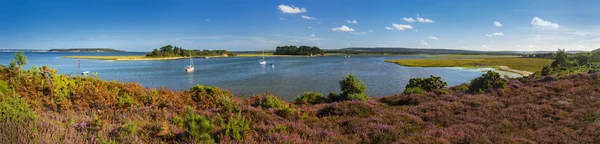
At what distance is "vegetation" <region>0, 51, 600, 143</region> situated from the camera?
591 centimetres

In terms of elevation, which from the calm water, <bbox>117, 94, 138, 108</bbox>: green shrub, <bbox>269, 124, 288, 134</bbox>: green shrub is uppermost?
<bbox>117, 94, 138, 108</bbox>: green shrub

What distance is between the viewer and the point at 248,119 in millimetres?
8656

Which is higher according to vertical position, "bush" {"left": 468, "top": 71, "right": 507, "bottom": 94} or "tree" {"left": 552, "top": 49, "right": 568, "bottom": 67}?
"tree" {"left": 552, "top": 49, "right": 568, "bottom": 67}

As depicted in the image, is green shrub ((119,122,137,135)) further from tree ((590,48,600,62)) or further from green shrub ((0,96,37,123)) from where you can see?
tree ((590,48,600,62))

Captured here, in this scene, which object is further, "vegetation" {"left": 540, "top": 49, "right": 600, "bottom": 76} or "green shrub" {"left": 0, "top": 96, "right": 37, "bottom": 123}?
"vegetation" {"left": 540, "top": 49, "right": 600, "bottom": 76}

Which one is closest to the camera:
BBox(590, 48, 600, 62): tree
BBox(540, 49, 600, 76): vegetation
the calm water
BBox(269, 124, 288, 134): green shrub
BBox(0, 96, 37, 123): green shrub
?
BBox(0, 96, 37, 123): green shrub

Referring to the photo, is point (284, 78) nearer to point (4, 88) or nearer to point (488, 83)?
point (488, 83)

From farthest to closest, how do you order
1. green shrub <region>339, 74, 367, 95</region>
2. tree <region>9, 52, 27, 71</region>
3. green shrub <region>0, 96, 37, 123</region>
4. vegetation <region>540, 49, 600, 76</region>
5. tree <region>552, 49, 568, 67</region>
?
1. tree <region>552, 49, 568, 67</region>
2. vegetation <region>540, 49, 600, 76</region>
3. green shrub <region>339, 74, 367, 95</region>
4. tree <region>9, 52, 27, 71</region>
5. green shrub <region>0, 96, 37, 123</region>

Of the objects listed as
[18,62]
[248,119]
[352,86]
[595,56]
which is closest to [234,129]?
[248,119]

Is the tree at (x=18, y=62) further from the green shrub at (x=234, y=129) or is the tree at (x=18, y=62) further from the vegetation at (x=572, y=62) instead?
the vegetation at (x=572, y=62)

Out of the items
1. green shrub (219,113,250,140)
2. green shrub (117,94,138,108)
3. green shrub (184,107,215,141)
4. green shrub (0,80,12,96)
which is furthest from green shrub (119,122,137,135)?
green shrub (0,80,12,96)

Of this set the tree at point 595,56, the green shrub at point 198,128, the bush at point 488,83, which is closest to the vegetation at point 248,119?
the green shrub at point 198,128

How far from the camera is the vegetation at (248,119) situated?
5914 mm

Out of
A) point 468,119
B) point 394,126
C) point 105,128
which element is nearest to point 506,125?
point 468,119
